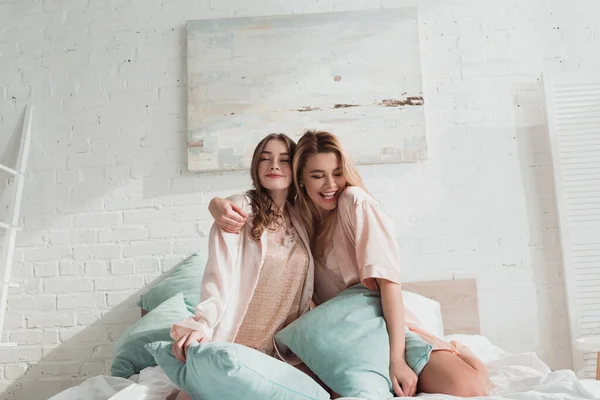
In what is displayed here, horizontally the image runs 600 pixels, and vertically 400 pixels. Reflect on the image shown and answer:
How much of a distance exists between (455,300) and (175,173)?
1.48 metres

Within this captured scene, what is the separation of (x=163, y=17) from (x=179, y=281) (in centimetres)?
138

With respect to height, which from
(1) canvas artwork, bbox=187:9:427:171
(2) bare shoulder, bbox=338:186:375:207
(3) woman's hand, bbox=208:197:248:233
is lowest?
(3) woman's hand, bbox=208:197:248:233

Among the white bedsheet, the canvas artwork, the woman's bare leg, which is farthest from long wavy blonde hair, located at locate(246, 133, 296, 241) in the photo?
the canvas artwork

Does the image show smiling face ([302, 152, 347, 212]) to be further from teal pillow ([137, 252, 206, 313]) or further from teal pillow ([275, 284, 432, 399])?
teal pillow ([137, 252, 206, 313])

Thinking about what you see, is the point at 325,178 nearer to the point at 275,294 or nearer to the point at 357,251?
the point at 357,251

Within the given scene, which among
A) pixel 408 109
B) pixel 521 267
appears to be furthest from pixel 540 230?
pixel 408 109

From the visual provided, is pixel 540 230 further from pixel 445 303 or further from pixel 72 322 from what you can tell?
pixel 72 322

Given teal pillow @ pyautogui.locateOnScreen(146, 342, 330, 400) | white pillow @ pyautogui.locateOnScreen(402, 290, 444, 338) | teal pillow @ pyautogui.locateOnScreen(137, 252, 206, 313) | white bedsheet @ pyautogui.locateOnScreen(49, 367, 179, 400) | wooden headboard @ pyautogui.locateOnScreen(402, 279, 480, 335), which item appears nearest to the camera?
teal pillow @ pyautogui.locateOnScreen(146, 342, 330, 400)

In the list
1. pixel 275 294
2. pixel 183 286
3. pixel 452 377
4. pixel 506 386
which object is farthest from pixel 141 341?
pixel 506 386

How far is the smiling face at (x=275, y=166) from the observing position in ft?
5.82

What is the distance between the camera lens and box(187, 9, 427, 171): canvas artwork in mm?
2799

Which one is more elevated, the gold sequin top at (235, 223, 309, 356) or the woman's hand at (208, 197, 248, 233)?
the woman's hand at (208, 197, 248, 233)

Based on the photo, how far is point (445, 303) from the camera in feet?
8.70

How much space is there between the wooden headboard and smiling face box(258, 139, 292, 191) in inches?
44.2
